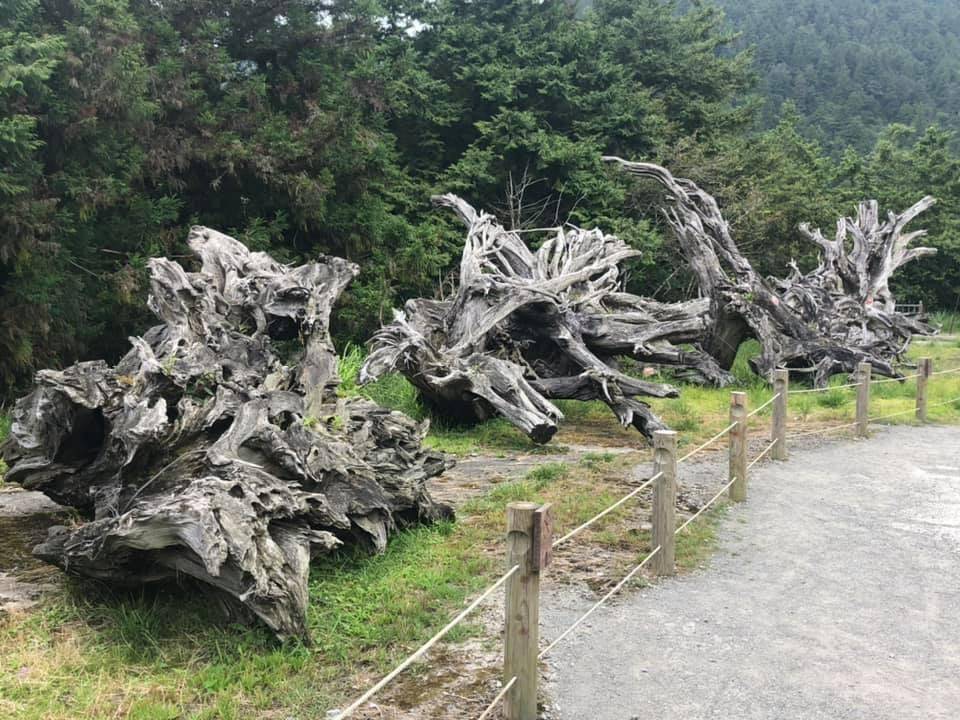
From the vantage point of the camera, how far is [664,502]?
5.02 metres


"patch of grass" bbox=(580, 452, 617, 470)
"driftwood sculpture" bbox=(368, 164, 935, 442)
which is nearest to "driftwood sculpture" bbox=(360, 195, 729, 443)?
"driftwood sculpture" bbox=(368, 164, 935, 442)

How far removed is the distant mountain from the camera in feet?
156

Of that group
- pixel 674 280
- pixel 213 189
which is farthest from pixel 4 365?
pixel 674 280

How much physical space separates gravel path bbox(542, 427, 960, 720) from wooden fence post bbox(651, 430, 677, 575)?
14 centimetres

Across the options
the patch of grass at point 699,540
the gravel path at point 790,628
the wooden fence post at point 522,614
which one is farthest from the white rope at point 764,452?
the wooden fence post at point 522,614

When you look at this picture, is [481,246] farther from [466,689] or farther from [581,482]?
[466,689]

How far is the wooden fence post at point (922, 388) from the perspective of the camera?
10977 mm

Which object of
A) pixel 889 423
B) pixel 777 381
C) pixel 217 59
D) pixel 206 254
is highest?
pixel 217 59

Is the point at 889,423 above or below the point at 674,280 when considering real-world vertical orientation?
below

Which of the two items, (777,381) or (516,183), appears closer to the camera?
(777,381)

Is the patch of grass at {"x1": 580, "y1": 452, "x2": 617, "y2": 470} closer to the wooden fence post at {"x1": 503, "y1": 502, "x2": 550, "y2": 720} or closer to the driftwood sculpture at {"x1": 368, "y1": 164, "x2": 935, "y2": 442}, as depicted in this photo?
the driftwood sculpture at {"x1": 368, "y1": 164, "x2": 935, "y2": 442}

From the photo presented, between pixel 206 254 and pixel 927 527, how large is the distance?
21.1 feet

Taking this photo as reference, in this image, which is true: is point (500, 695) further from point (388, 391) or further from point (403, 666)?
point (388, 391)

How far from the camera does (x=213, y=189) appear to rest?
→ 13.8 metres
